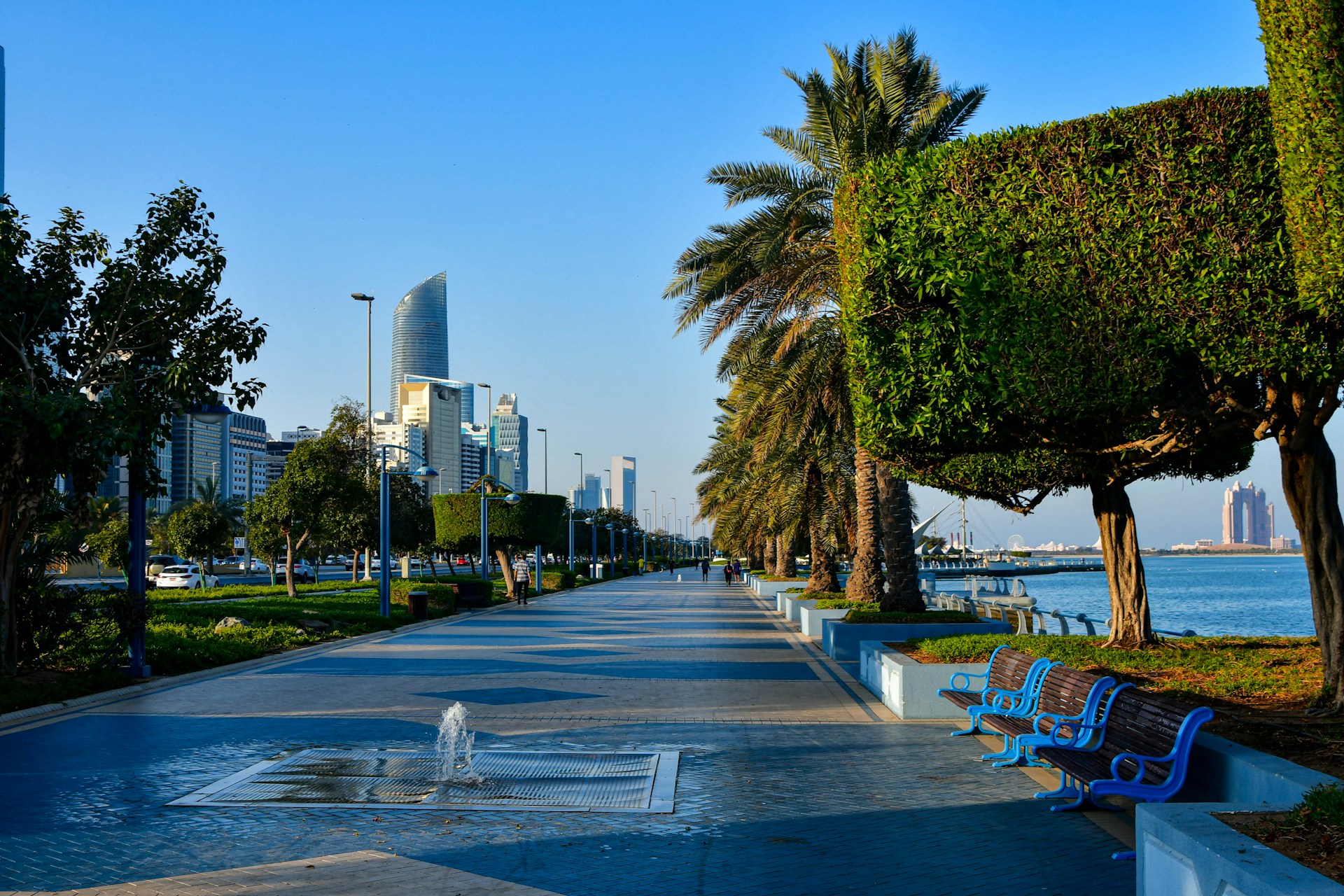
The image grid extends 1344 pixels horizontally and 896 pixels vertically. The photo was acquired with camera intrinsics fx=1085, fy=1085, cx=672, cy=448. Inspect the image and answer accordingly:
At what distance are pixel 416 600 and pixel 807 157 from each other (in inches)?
631

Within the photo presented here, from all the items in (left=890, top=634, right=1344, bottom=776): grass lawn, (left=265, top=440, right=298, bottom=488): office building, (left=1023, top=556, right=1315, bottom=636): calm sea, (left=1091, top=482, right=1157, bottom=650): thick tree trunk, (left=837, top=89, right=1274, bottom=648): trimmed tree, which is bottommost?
(left=1023, top=556, right=1315, bottom=636): calm sea

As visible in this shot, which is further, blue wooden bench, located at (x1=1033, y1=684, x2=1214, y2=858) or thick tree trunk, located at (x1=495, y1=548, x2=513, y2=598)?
thick tree trunk, located at (x1=495, y1=548, x2=513, y2=598)

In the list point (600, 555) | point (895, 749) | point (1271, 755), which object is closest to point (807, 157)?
point (895, 749)

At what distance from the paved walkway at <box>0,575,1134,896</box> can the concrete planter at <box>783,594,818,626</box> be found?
9.99 metres

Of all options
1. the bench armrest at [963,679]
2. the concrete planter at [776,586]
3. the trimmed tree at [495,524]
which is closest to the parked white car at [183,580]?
the trimmed tree at [495,524]

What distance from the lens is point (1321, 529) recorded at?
8695mm

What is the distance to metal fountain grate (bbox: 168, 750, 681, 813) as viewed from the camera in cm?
752

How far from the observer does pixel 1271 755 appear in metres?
6.03

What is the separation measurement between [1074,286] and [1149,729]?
4001mm

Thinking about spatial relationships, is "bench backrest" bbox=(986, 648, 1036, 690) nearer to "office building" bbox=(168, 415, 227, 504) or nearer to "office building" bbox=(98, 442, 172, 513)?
"office building" bbox=(98, 442, 172, 513)

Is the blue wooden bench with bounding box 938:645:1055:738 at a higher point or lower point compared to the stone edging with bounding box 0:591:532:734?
higher

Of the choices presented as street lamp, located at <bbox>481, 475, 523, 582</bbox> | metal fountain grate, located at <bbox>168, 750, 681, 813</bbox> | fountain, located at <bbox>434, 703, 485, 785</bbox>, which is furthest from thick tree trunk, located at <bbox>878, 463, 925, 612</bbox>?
street lamp, located at <bbox>481, 475, 523, 582</bbox>

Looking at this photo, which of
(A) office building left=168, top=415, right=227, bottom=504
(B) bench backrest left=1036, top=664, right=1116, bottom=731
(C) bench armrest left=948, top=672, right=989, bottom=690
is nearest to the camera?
(B) bench backrest left=1036, top=664, right=1116, bottom=731

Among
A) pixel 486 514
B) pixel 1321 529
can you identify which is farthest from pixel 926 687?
pixel 486 514
